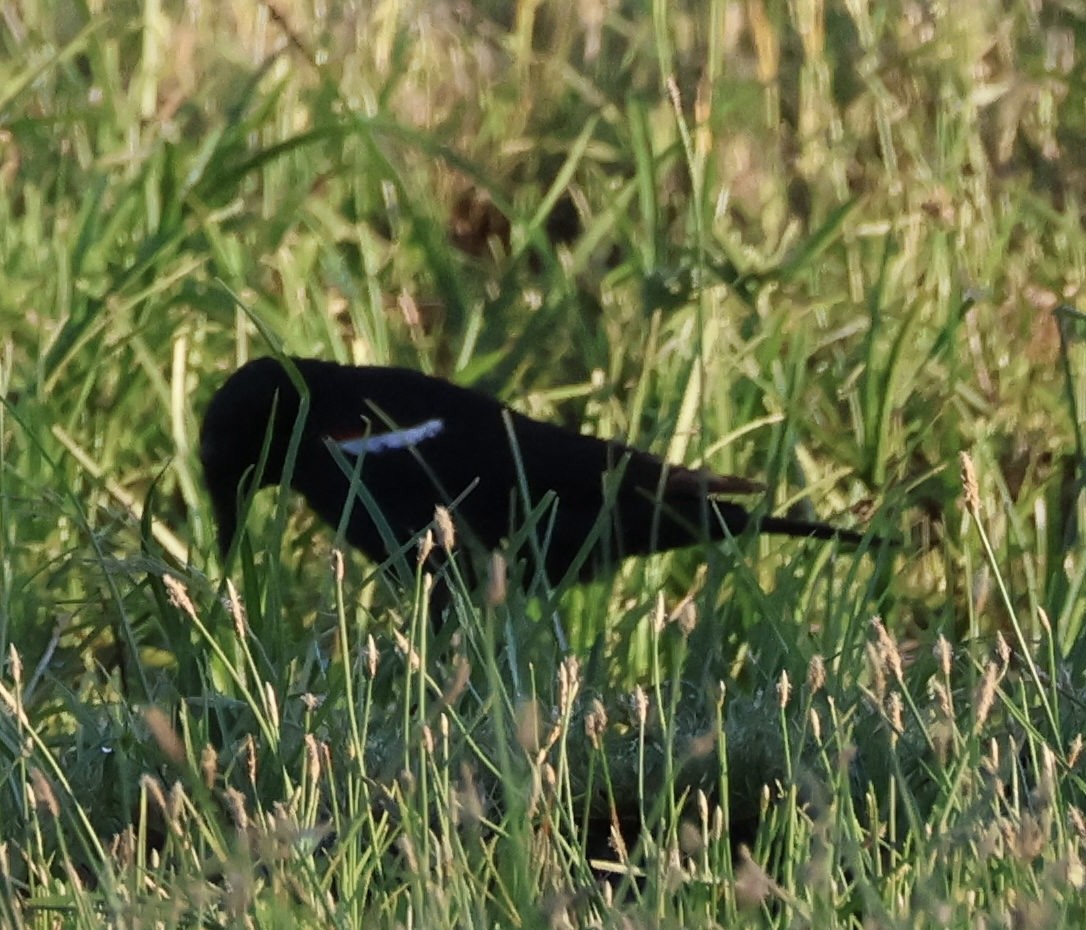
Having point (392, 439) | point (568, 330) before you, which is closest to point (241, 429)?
point (392, 439)

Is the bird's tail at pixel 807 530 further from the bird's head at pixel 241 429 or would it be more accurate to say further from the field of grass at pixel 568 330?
the bird's head at pixel 241 429

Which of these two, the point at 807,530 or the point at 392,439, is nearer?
the point at 807,530

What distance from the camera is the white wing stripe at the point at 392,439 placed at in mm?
3521

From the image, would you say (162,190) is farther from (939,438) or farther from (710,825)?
(710,825)

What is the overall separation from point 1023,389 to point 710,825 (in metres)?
1.89

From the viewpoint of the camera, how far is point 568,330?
156 inches

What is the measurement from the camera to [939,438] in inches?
147

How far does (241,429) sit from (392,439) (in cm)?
26

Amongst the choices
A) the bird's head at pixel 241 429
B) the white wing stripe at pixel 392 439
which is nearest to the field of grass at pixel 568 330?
the bird's head at pixel 241 429

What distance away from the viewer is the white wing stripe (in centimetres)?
352

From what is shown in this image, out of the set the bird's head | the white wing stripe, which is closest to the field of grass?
the bird's head

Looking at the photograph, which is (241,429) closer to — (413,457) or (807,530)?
(413,457)

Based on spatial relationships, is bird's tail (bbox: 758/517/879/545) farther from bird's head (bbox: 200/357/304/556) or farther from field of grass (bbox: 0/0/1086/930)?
bird's head (bbox: 200/357/304/556)

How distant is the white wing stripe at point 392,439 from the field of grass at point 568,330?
203 mm
